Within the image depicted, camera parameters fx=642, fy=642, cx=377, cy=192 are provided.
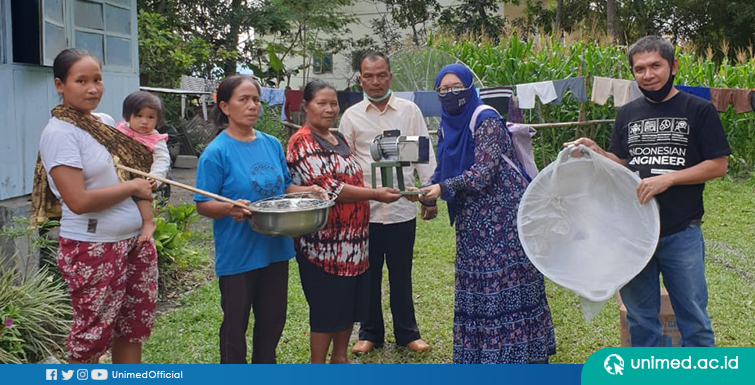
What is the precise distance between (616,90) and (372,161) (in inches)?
222

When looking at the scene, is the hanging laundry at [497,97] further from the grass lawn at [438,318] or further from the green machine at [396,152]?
the green machine at [396,152]

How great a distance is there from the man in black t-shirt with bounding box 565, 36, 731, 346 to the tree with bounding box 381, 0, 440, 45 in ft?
54.3

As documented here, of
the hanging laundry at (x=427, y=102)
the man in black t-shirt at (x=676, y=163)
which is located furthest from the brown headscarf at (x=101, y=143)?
the hanging laundry at (x=427, y=102)

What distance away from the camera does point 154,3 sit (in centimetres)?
1336

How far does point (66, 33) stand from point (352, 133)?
2895mm

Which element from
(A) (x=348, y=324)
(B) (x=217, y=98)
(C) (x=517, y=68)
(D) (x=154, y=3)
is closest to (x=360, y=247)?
(A) (x=348, y=324)

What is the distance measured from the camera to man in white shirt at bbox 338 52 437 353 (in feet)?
11.6

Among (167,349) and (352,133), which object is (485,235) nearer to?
(352,133)

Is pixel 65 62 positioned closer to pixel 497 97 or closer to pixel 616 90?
pixel 497 97

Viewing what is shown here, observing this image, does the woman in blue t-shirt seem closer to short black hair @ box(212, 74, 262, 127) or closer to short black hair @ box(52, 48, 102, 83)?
short black hair @ box(212, 74, 262, 127)

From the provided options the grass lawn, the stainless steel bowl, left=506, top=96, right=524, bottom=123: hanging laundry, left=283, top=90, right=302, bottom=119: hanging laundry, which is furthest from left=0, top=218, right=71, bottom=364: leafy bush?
left=283, top=90, right=302, bottom=119: hanging laundry

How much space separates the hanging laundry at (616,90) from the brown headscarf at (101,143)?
6716 mm

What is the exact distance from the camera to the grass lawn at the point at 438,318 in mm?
3805

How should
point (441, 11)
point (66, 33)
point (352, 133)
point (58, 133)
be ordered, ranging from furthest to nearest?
1. point (441, 11)
2. point (66, 33)
3. point (352, 133)
4. point (58, 133)
